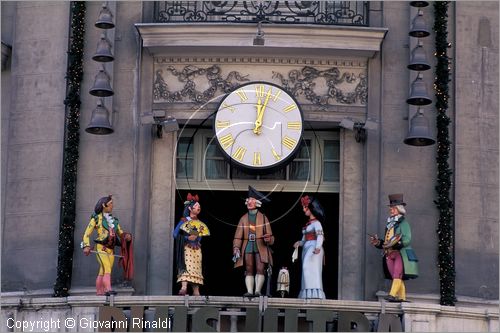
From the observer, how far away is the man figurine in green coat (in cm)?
3114

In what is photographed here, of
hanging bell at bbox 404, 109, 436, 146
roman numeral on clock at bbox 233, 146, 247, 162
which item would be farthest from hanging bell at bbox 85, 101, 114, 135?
hanging bell at bbox 404, 109, 436, 146

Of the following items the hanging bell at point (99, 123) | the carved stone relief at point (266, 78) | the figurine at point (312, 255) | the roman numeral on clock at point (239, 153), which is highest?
the carved stone relief at point (266, 78)

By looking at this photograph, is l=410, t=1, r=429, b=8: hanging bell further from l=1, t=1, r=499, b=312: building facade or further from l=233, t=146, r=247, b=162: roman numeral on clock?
l=233, t=146, r=247, b=162: roman numeral on clock

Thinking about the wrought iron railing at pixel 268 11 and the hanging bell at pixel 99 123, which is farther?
the wrought iron railing at pixel 268 11

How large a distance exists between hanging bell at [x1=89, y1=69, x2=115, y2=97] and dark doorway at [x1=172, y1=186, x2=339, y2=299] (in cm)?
239

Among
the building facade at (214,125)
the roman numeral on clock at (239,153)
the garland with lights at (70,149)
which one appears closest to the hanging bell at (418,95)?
the building facade at (214,125)

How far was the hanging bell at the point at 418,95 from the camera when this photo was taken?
3178cm

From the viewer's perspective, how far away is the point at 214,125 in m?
32.5

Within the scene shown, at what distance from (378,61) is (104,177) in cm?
483

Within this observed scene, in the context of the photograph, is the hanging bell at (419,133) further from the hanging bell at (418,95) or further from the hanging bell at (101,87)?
the hanging bell at (101,87)

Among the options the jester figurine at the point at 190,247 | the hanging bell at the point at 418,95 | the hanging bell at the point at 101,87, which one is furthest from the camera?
the hanging bell at the point at 101,87

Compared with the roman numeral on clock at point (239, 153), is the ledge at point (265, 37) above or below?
above

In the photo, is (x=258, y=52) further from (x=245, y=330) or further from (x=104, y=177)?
(x=245, y=330)

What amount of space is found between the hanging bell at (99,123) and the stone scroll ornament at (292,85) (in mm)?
1395
